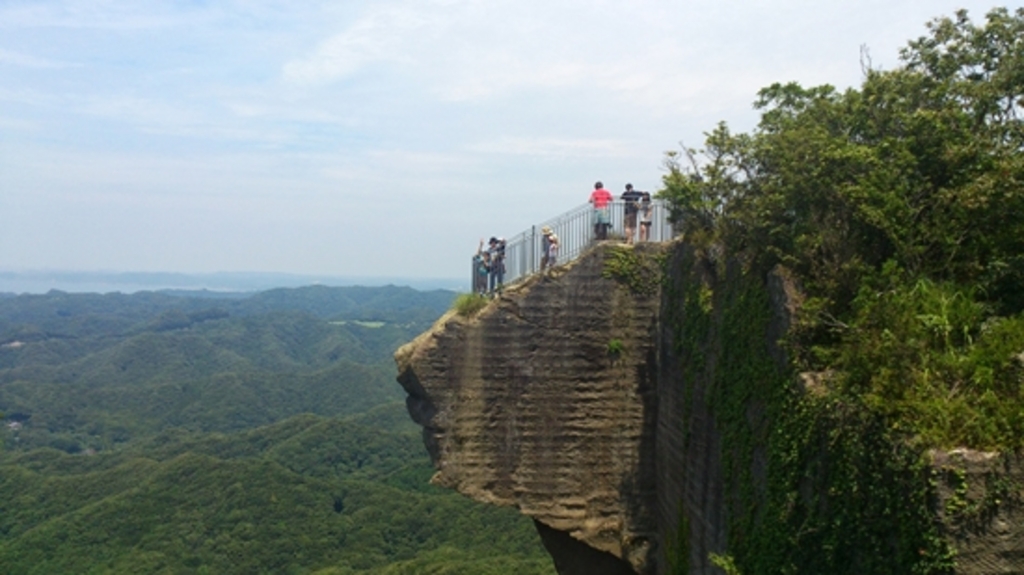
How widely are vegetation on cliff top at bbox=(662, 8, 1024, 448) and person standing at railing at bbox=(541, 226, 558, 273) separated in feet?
10.2

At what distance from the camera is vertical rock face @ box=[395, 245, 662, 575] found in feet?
38.6

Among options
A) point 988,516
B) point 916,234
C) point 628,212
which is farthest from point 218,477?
point 988,516

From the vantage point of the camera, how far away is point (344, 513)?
203 ft

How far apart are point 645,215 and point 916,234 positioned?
522cm

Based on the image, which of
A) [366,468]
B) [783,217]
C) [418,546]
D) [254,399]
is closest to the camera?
[783,217]

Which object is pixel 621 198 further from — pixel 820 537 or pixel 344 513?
pixel 344 513

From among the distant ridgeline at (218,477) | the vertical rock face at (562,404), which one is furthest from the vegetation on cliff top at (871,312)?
the distant ridgeline at (218,477)

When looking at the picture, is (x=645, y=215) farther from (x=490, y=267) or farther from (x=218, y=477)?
(x=218, y=477)

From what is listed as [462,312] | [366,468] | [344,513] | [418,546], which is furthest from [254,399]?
[462,312]

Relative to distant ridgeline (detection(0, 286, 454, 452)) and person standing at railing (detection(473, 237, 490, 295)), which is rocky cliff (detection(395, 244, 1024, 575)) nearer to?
person standing at railing (detection(473, 237, 490, 295))

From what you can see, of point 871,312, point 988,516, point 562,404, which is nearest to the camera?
point 988,516

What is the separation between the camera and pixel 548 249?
481 inches

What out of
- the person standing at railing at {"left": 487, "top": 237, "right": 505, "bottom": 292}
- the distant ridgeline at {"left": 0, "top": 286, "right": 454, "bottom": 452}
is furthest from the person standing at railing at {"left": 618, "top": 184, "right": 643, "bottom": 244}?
the distant ridgeline at {"left": 0, "top": 286, "right": 454, "bottom": 452}

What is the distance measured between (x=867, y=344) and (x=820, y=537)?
4.97 ft
